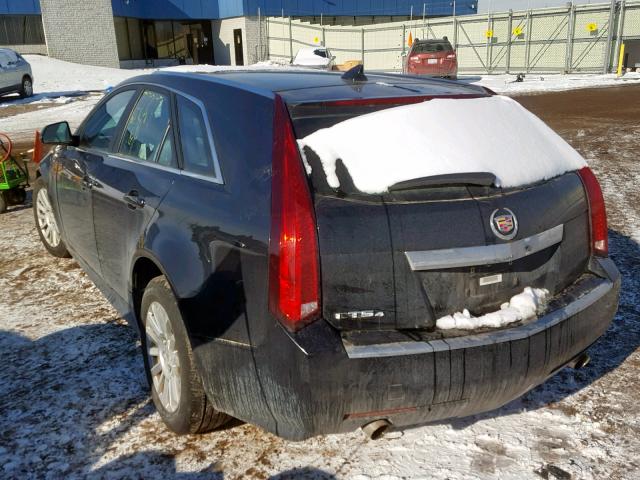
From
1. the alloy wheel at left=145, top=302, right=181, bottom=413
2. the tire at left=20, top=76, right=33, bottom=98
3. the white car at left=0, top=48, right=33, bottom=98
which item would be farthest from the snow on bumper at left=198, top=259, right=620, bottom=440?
the tire at left=20, top=76, right=33, bottom=98

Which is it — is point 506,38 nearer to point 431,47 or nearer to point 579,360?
point 431,47

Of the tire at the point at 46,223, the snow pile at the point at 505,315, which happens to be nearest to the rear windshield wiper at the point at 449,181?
the snow pile at the point at 505,315

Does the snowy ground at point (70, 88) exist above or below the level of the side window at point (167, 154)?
below

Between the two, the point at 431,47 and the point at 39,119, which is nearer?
the point at 39,119

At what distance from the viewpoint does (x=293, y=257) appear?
7.47 feet

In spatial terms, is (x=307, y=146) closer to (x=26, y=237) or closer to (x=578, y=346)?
(x=578, y=346)

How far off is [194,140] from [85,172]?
1.44 meters

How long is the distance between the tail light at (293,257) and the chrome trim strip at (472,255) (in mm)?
380

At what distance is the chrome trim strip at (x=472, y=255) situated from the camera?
7.78 ft

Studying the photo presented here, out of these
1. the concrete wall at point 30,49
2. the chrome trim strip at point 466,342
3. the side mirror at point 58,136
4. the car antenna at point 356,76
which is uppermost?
the concrete wall at point 30,49

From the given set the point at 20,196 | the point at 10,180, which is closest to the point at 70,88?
the point at 20,196

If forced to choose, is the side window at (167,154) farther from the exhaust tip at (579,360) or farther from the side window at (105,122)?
the exhaust tip at (579,360)

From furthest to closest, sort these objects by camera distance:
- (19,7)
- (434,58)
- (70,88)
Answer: (19,7)
(70,88)
(434,58)

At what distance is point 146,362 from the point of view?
10.6ft
